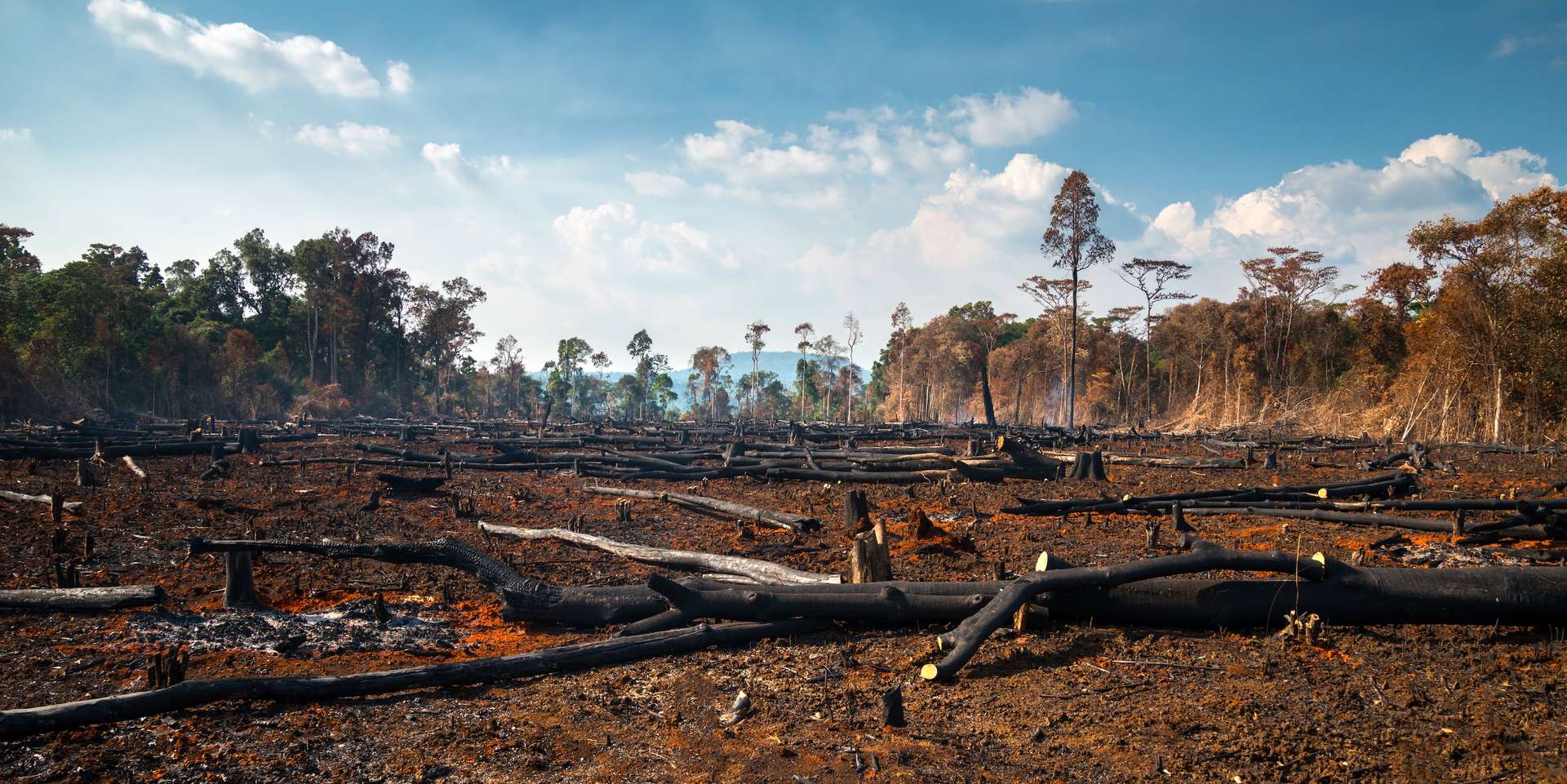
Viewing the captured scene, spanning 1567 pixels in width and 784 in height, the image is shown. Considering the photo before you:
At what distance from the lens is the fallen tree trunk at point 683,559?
729 centimetres

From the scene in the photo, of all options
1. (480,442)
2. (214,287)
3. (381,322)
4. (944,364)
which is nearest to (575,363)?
(381,322)

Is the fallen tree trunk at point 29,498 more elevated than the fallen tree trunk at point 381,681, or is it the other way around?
the fallen tree trunk at point 29,498

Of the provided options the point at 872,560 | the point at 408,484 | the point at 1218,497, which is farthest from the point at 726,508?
the point at 1218,497

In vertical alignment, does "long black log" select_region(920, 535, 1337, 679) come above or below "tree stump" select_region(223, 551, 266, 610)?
above

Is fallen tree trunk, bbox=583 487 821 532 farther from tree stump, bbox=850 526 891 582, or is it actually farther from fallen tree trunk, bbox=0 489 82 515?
fallen tree trunk, bbox=0 489 82 515

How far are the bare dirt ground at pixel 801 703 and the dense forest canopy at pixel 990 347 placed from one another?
1802 centimetres

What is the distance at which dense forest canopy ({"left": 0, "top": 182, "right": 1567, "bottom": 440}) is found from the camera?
25.3m

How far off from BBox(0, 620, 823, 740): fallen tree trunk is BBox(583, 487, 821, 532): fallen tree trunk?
14.7ft

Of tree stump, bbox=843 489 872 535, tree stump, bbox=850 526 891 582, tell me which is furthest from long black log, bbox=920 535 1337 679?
tree stump, bbox=843 489 872 535

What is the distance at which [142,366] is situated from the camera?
1635 inches

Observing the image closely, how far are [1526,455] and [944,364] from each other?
4310cm

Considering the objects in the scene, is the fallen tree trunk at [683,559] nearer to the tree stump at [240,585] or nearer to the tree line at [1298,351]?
the tree stump at [240,585]

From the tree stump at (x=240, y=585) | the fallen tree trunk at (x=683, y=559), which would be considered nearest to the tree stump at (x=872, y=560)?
the fallen tree trunk at (x=683, y=559)

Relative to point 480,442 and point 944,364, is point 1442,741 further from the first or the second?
point 944,364
